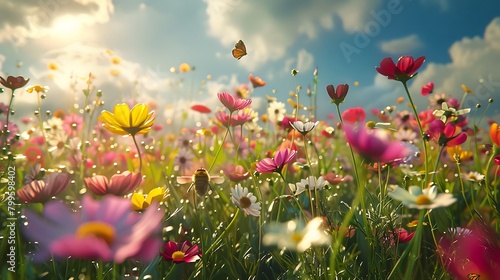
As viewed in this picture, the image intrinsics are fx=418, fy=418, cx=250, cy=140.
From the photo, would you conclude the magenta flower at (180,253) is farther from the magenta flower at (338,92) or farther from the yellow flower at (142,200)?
the magenta flower at (338,92)

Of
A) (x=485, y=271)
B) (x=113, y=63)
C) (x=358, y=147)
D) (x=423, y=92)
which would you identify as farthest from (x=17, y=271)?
(x=113, y=63)

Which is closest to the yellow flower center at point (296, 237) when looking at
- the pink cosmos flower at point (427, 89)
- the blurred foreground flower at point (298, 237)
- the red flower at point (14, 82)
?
the blurred foreground flower at point (298, 237)

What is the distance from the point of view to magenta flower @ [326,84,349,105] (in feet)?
2.37

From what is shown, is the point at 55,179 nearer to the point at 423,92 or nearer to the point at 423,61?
the point at 423,61

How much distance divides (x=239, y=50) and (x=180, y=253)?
423 millimetres

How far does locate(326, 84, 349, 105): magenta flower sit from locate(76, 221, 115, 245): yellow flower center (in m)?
0.51

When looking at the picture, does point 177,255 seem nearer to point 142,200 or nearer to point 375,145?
point 142,200

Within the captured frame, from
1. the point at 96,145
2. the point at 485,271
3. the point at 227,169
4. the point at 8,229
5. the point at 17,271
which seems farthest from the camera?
the point at 96,145

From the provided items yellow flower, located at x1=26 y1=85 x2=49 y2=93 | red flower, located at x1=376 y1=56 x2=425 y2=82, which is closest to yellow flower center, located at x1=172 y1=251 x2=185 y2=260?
red flower, located at x1=376 y1=56 x2=425 y2=82

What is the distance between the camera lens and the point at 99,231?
0.30 m

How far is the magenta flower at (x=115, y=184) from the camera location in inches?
24.5

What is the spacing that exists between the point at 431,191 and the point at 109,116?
22.2 inches

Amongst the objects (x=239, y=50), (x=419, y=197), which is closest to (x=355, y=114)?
(x=239, y=50)

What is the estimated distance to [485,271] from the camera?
1.81 feet
